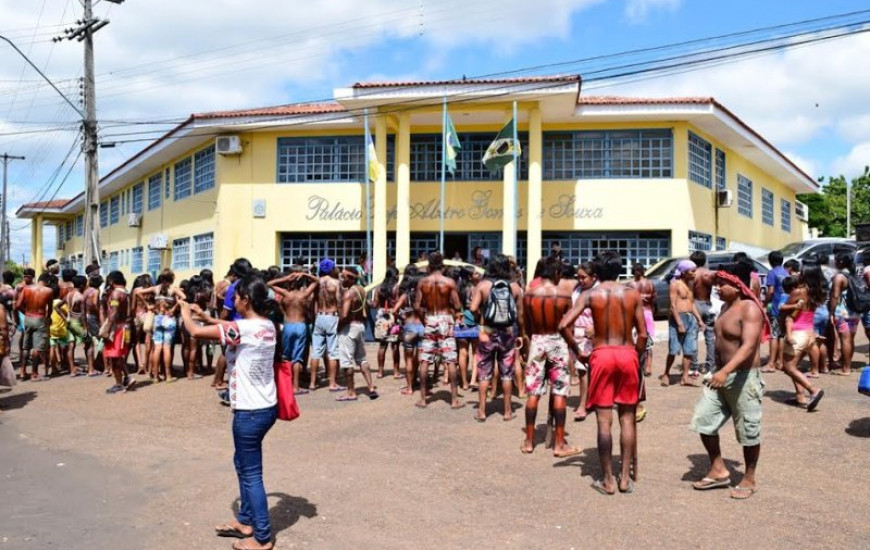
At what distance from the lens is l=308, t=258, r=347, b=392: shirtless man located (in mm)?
9734

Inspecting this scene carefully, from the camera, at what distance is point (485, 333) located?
8.20 meters

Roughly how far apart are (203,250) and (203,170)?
2449mm

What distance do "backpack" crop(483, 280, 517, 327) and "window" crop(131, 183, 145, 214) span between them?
24.1 metres

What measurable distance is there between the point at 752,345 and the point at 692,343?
14.1 ft

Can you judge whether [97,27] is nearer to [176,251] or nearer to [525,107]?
[176,251]

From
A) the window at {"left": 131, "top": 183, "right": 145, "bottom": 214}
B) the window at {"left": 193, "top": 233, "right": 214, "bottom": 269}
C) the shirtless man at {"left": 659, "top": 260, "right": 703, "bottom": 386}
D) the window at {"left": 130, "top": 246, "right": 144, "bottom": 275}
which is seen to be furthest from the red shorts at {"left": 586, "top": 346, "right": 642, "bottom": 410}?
the window at {"left": 131, "top": 183, "right": 145, "bottom": 214}

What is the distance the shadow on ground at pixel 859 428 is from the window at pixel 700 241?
12.3 metres

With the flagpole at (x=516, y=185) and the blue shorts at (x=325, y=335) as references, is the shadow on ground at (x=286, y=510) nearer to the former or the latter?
the blue shorts at (x=325, y=335)

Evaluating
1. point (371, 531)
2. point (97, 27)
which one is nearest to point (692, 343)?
point (371, 531)

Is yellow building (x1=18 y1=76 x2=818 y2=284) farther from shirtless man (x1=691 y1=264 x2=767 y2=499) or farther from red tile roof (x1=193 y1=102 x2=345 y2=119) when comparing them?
shirtless man (x1=691 y1=264 x2=767 y2=499)

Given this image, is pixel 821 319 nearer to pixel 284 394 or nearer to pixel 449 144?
pixel 284 394

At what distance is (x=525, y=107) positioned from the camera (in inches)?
737

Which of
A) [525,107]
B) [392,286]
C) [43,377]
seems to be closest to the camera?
[392,286]

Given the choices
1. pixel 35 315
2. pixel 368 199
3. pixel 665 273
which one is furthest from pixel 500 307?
pixel 368 199
